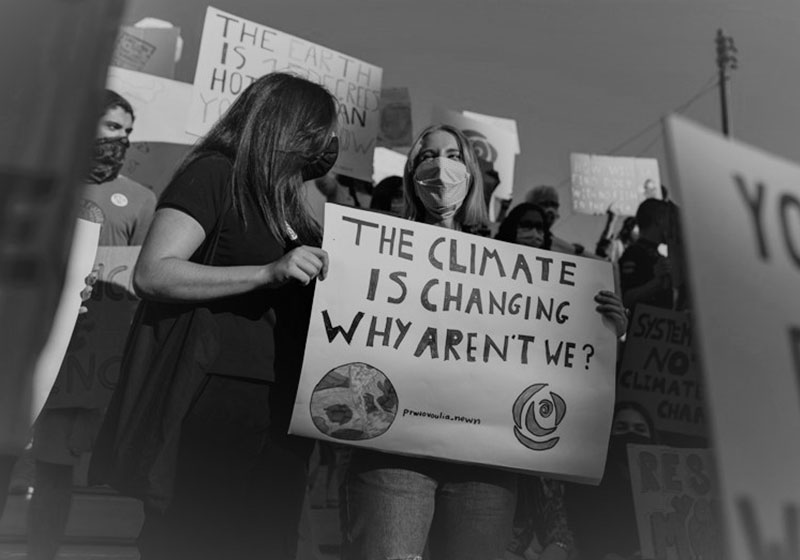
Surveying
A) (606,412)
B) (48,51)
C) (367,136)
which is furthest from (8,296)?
(367,136)

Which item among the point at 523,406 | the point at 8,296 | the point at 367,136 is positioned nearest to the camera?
the point at 8,296

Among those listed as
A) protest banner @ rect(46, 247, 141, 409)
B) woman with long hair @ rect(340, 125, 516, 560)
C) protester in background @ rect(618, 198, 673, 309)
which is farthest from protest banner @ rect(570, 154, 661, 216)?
woman with long hair @ rect(340, 125, 516, 560)

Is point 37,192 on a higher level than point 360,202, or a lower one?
lower

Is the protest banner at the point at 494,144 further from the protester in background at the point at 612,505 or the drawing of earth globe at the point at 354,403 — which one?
the drawing of earth globe at the point at 354,403

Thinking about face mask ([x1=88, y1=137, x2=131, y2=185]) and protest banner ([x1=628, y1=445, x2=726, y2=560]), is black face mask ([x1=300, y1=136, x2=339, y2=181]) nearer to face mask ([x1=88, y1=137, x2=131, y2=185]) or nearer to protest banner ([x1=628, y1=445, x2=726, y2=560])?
protest banner ([x1=628, y1=445, x2=726, y2=560])

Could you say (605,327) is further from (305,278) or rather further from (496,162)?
(496,162)

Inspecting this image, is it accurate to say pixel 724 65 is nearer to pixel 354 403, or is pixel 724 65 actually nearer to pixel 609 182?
pixel 609 182

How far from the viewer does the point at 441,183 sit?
89.6 inches

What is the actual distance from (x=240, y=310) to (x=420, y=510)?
1.86 feet

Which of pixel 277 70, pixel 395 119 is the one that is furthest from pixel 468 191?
pixel 395 119

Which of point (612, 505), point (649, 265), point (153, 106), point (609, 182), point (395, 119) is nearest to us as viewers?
point (612, 505)

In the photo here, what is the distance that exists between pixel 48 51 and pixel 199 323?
1.07m

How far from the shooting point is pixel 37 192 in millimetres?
769

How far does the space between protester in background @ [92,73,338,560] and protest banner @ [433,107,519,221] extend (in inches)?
124
